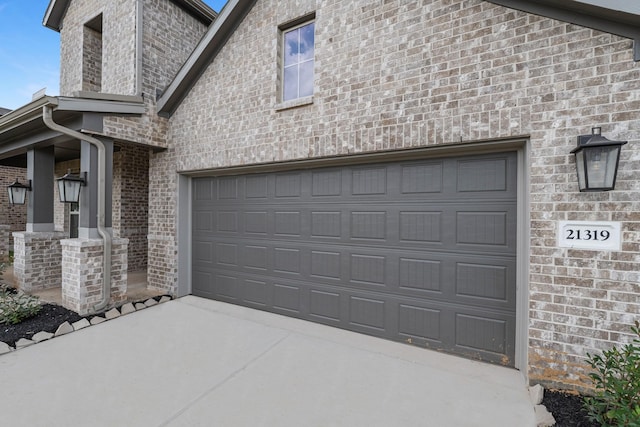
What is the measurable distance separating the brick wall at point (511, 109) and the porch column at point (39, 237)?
16.3 feet

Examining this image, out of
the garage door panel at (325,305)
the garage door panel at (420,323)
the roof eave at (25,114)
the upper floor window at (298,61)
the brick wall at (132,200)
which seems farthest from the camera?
the brick wall at (132,200)

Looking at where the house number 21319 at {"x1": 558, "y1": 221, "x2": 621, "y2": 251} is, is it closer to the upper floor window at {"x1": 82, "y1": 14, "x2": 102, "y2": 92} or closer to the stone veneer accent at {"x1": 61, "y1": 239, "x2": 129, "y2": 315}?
the stone veneer accent at {"x1": 61, "y1": 239, "x2": 129, "y2": 315}

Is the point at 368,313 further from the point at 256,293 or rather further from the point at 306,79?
the point at 306,79

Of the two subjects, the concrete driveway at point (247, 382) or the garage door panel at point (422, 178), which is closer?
the concrete driveway at point (247, 382)

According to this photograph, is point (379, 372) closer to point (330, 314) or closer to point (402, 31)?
point (330, 314)

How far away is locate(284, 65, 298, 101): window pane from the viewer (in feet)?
14.8

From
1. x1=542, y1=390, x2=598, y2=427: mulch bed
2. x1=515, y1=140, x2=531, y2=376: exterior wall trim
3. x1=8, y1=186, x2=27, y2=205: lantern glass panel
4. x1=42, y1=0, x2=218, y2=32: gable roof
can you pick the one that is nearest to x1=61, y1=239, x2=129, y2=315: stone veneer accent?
x1=8, y1=186, x2=27, y2=205: lantern glass panel

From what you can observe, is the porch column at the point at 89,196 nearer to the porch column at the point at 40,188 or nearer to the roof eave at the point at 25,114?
the roof eave at the point at 25,114

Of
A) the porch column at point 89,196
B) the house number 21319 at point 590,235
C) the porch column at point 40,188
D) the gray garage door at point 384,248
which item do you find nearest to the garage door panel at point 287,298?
the gray garage door at point 384,248

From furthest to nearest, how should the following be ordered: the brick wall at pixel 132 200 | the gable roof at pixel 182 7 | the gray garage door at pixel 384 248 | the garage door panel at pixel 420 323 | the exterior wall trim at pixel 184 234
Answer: the brick wall at pixel 132 200 < the gable roof at pixel 182 7 < the exterior wall trim at pixel 184 234 < the garage door panel at pixel 420 323 < the gray garage door at pixel 384 248

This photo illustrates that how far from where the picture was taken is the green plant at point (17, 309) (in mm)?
4191

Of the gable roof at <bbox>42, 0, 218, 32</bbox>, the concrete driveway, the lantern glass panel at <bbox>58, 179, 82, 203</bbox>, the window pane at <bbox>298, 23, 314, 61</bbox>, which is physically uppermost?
the gable roof at <bbox>42, 0, 218, 32</bbox>

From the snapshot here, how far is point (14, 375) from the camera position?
2988mm

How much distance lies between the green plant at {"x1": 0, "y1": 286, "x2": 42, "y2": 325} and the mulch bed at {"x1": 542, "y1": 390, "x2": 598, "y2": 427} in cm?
657
